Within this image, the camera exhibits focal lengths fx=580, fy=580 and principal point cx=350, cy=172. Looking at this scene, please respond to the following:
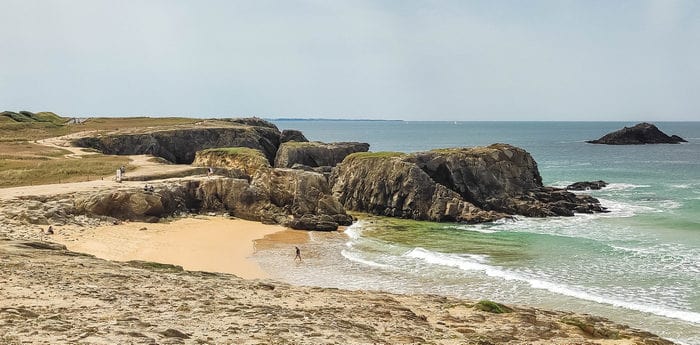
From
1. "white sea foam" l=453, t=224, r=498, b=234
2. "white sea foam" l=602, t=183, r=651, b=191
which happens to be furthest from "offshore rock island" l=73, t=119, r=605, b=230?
"white sea foam" l=602, t=183, r=651, b=191

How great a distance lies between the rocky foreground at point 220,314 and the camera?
12969 mm

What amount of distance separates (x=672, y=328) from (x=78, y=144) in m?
67.3

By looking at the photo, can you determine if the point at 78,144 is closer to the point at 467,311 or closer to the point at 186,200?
the point at 186,200

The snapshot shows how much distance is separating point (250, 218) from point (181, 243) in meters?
10.5

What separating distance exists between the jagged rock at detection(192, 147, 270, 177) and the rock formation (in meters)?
7.91

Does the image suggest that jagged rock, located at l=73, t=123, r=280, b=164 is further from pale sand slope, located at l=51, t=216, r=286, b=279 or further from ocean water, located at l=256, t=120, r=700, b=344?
pale sand slope, located at l=51, t=216, r=286, b=279

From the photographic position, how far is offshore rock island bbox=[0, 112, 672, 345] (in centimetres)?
1417

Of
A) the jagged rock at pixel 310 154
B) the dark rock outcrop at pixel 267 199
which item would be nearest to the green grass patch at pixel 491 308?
the dark rock outcrop at pixel 267 199

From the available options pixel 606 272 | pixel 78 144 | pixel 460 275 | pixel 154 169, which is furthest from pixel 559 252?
pixel 78 144

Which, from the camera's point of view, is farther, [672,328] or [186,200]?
[186,200]

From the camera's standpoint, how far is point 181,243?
34656 mm

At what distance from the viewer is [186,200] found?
44.5 metres

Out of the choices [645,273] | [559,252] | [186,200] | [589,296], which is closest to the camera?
[589,296]

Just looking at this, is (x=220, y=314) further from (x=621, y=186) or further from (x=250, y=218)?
(x=621, y=186)
